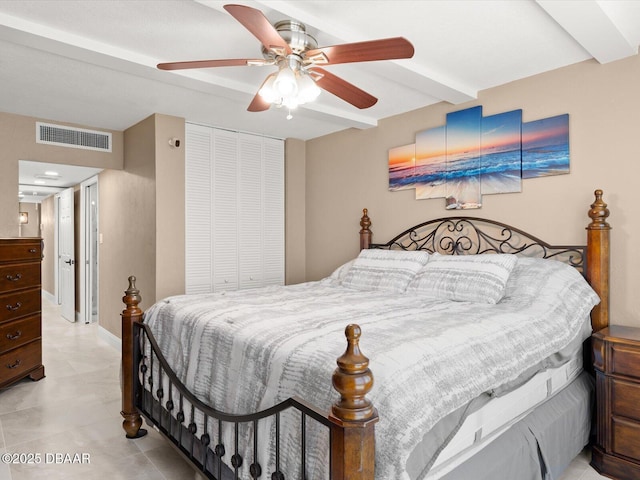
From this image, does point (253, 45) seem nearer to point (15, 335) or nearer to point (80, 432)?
point (80, 432)

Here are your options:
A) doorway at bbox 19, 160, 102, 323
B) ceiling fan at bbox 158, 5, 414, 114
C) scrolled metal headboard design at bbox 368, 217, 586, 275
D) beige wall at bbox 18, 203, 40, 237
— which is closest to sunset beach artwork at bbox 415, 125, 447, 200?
scrolled metal headboard design at bbox 368, 217, 586, 275

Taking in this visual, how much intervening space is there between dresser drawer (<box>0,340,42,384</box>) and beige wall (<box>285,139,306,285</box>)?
245 cm

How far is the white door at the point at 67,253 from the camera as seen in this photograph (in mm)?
5785

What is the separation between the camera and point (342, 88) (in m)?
2.33

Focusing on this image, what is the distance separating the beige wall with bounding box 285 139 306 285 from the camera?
190 inches

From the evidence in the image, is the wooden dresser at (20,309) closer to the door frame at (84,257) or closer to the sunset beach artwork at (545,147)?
the door frame at (84,257)

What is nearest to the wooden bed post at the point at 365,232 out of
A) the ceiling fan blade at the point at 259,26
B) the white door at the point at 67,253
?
the ceiling fan blade at the point at 259,26

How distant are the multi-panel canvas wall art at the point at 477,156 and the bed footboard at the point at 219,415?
2.41m

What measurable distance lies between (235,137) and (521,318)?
11.0 ft

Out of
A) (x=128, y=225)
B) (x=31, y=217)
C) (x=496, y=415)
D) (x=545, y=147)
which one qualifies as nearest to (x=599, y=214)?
(x=545, y=147)

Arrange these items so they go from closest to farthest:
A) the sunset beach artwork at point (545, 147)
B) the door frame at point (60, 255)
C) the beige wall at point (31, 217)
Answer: the sunset beach artwork at point (545, 147), the door frame at point (60, 255), the beige wall at point (31, 217)

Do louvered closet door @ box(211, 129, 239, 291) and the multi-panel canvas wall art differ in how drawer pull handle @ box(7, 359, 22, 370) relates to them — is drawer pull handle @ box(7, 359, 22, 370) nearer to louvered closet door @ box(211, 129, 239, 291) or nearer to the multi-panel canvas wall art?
louvered closet door @ box(211, 129, 239, 291)

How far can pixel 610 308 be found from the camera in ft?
8.52

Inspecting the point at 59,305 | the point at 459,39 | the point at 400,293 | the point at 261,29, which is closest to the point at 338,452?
the point at 261,29
